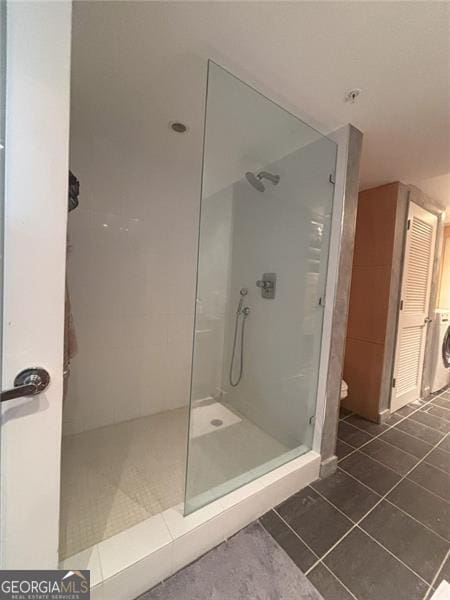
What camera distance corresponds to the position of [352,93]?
120 centimetres

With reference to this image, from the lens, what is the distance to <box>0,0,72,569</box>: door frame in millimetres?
594

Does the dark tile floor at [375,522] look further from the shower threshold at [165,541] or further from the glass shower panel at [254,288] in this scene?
the glass shower panel at [254,288]

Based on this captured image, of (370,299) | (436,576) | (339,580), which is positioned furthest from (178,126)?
(436,576)

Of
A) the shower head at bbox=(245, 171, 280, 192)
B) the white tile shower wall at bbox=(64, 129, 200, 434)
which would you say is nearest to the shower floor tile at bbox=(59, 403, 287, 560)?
the white tile shower wall at bbox=(64, 129, 200, 434)

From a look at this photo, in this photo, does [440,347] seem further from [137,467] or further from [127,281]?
[127,281]

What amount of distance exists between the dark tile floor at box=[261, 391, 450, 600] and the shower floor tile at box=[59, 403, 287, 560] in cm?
37

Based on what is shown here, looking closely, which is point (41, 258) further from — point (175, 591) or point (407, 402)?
point (407, 402)

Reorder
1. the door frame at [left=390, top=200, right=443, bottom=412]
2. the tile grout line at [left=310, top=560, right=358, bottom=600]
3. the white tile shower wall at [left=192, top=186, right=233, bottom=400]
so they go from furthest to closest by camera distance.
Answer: the door frame at [left=390, top=200, right=443, bottom=412]
the white tile shower wall at [left=192, top=186, right=233, bottom=400]
the tile grout line at [left=310, top=560, right=358, bottom=600]

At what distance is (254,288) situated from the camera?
203cm

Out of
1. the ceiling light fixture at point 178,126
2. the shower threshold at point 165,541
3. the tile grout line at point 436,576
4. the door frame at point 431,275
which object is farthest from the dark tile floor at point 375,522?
the ceiling light fixture at point 178,126

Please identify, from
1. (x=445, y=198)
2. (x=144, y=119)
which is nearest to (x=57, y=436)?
(x=144, y=119)

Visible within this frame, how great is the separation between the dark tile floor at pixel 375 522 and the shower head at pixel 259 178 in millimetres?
2126

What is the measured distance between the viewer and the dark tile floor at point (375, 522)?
102 centimetres

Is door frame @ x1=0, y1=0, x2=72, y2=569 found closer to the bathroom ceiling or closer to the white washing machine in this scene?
the bathroom ceiling
